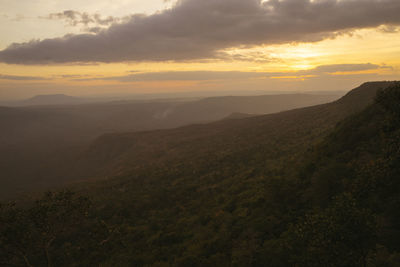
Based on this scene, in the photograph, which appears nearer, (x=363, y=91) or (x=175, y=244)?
(x=175, y=244)

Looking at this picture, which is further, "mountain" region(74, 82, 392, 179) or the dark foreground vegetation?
"mountain" region(74, 82, 392, 179)

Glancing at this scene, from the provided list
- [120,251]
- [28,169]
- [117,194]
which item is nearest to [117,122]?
[28,169]

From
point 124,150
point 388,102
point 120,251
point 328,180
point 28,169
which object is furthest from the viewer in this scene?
point 124,150

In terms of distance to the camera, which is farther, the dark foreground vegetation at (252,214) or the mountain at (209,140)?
the mountain at (209,140)

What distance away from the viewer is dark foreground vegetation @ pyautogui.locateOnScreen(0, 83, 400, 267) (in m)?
6.93

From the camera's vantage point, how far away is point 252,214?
47.4 feet

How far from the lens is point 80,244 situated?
17.5 m

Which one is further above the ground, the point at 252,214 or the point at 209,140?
the point at 209,140

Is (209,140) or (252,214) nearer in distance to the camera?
(252,214)

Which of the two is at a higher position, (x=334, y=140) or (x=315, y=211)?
(x=334, y=140)

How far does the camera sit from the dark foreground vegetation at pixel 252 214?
693 cm

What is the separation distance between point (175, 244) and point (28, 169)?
63.6 meters

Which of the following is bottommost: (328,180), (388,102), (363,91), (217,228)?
(217,228)

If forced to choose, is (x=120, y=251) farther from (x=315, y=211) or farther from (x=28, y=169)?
(x=28, y=169)
